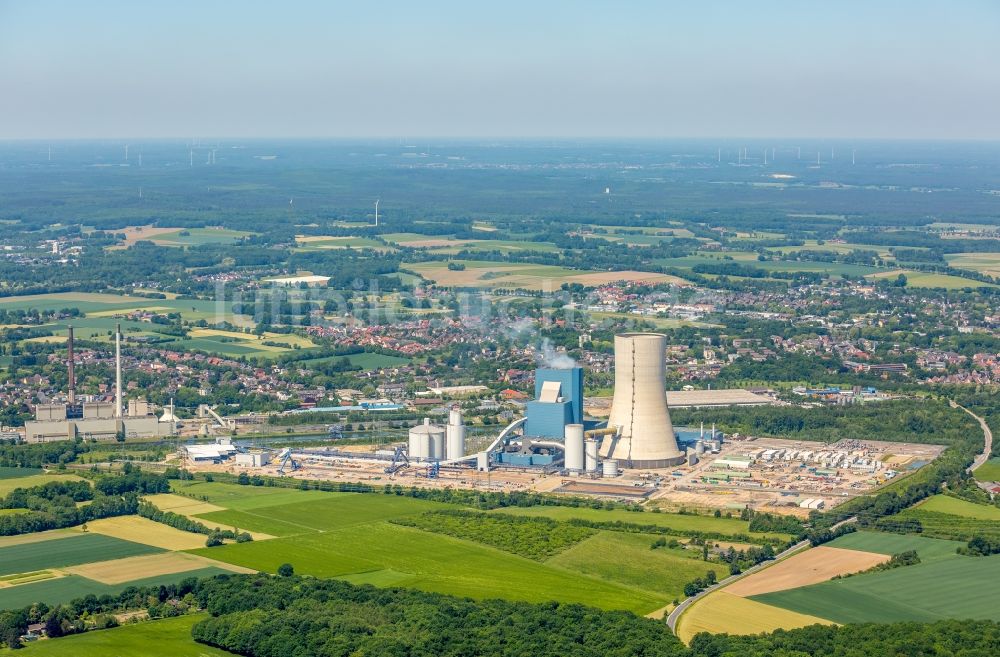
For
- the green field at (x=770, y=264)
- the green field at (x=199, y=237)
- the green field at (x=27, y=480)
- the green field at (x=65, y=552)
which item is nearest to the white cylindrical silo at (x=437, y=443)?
the green field at (x=27, y=480)

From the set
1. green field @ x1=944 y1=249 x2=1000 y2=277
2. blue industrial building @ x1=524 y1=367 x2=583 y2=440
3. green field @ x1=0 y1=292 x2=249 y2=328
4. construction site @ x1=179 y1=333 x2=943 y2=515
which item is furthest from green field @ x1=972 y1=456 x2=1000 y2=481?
green field @ x1=944 y1=249 x2=1000 y2=277

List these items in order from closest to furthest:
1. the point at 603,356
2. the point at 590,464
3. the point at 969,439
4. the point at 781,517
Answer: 1. the point at 781,517
2. the point at 590,464
3. the point at 969,439
4. the point at 603,356

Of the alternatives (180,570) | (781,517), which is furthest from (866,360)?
(180,570)

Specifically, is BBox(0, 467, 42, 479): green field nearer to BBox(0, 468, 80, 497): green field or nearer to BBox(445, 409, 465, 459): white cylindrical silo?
BBox(0, 468, 80, 497): green field

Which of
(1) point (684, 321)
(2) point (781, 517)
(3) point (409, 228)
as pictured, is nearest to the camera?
(2) point (781, 517)

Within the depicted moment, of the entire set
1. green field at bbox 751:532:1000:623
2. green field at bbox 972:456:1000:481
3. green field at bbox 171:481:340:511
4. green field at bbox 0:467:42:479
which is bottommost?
green field at bbox 0:467:42:479

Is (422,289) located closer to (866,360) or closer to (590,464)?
(866,360)

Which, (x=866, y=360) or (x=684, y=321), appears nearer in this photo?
(x=866, y=360)
